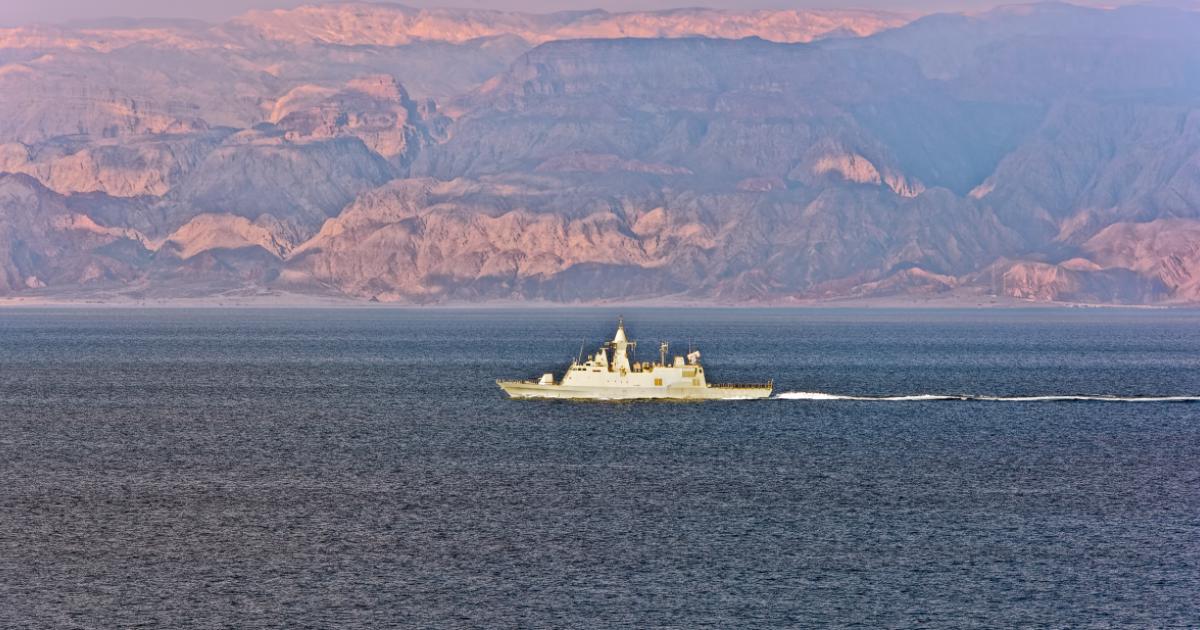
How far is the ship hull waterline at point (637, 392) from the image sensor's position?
592 ft

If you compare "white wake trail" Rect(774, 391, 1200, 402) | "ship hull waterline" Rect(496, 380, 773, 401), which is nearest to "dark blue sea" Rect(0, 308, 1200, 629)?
"ship hull waterline" Rect(496, 380, 773, 401)

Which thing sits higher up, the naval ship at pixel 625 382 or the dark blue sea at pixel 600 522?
the naval ship at pixel 625 382

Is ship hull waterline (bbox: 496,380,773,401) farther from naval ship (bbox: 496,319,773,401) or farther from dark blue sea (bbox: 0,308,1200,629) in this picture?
dark blue sea (bbox: 0,308,1200,629)

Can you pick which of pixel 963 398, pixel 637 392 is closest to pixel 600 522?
pixel 637 392

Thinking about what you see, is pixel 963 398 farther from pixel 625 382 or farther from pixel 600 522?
pixel 600 522

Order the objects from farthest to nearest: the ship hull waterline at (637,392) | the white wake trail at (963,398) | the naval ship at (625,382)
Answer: the white wake trail at (963,398) < the ship hull waterline at (637,392) < the naval ship at (625,382)

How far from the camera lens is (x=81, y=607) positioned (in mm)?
84000

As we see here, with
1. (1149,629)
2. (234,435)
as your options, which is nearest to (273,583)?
(1149,629)

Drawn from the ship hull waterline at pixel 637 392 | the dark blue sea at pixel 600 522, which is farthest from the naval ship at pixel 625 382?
the dark blue sea at pixel 600 522

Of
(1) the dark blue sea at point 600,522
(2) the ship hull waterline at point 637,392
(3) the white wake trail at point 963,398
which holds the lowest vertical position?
(1) the dark blue sea at point 600,522

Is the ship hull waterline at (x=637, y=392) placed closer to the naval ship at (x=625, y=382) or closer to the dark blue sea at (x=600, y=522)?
the naval ship at (x=625, y=382)

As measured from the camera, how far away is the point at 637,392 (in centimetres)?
18038

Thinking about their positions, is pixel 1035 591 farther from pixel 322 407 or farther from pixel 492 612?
pixel 322 407

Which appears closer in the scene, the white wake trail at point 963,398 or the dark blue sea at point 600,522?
the dark blue sea at point 600,522
